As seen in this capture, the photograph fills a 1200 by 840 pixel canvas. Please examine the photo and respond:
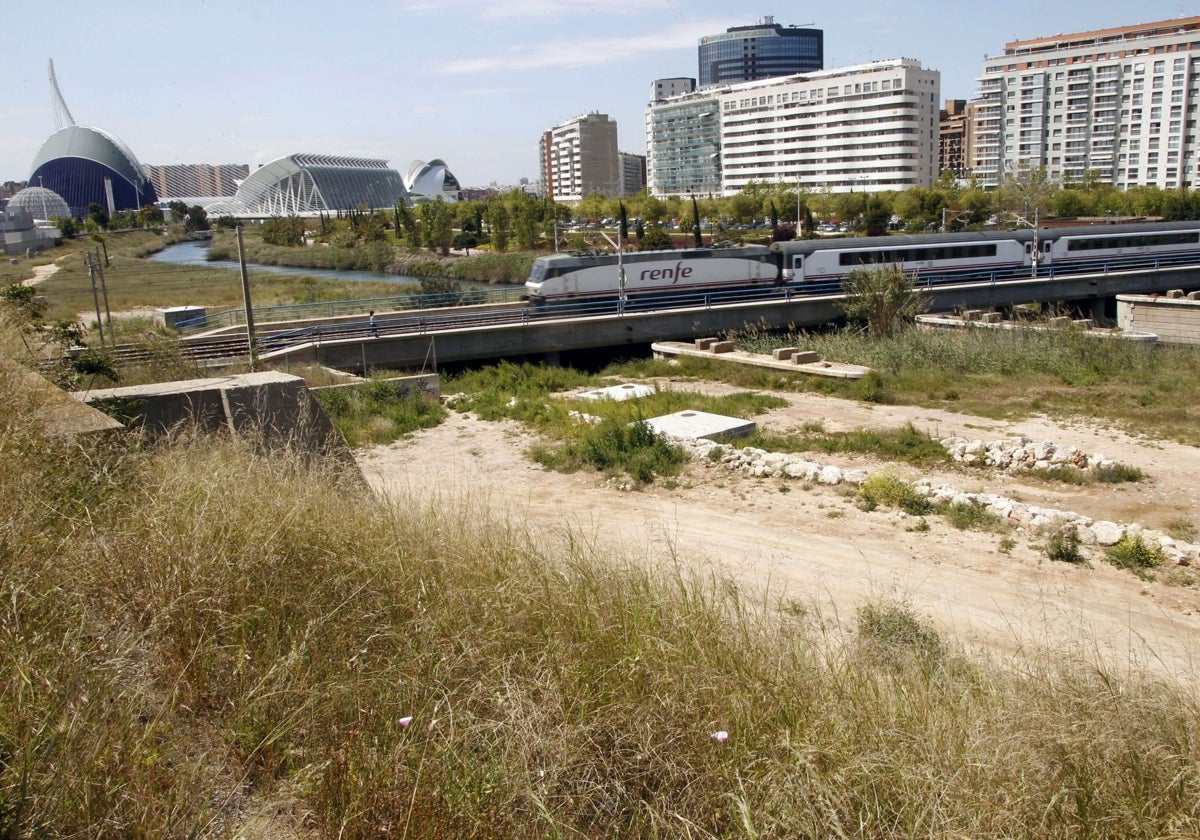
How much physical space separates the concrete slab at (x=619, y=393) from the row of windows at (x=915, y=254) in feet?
58.9

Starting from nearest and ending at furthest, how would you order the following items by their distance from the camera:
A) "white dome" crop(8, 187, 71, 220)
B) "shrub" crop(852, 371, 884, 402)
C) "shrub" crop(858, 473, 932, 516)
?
"shrub" crop(858, 473, 932, 516) < "shrub" crop(852, 371, 884, 402) < "white dome" crop(8, 187, 71, 220)

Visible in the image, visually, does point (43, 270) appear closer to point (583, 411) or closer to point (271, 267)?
point (271, 267)

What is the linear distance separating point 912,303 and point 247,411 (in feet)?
94.7

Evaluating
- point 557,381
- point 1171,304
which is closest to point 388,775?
point 557,381

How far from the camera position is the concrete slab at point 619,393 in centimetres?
2236

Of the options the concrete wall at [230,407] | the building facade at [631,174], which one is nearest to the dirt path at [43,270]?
the concrete wall at [230,407]

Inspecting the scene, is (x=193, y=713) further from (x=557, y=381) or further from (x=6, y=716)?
(x=557, y=381)

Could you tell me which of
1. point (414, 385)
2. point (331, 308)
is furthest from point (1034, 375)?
point (331, 308)

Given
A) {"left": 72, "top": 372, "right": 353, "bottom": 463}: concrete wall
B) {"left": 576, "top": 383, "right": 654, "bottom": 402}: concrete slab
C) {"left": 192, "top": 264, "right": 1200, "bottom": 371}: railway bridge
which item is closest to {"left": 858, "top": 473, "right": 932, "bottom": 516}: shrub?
{"left": 72, "top": 372, "right": 353, "bottom": 463}: concrete wall

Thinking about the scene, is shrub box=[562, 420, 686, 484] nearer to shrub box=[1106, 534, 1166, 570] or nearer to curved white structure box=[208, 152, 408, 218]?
shrub box=[1106, 534, 1166, 570]

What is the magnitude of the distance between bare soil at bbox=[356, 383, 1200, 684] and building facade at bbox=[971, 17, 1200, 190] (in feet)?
312

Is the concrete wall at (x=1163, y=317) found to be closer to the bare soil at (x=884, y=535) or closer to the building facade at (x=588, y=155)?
the bare soil at (x=884, y=535)

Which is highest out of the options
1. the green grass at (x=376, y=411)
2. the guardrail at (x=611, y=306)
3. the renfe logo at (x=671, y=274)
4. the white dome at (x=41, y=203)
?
the white dome at (x=41, y=203)

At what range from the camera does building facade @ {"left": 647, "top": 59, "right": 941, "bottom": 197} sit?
109m
